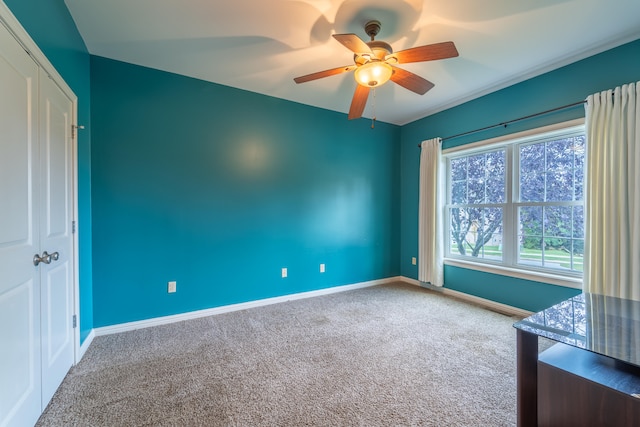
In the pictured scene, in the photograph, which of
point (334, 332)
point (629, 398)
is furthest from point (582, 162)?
point (334, 332)

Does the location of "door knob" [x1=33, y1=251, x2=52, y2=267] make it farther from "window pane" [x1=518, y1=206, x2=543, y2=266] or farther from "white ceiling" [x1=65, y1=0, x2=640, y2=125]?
"window pane" [x1=518, y1=206, x2=543, y2=266]

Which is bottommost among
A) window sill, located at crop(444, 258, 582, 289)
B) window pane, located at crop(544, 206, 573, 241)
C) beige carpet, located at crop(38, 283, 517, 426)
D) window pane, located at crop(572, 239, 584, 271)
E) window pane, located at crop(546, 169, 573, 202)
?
beige carpet, located at crop(38, 283, 517, 426)

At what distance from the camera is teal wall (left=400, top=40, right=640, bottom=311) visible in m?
2.39

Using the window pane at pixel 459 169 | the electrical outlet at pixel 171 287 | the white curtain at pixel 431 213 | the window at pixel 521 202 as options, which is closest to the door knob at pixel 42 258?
the electrical outlet at pixel 171 287

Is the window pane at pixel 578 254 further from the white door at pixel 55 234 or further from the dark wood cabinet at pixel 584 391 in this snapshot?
the white door at pixel 55 234

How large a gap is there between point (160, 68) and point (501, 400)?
4.01 metres

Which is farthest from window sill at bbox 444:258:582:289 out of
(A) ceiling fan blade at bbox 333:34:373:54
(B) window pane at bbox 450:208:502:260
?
(A) ceiling fan blade at bbox 333:34:373:54

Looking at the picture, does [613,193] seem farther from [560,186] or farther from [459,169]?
[459,169]

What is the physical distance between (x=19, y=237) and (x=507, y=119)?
14.0 ft

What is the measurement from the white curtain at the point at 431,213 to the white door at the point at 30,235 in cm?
396

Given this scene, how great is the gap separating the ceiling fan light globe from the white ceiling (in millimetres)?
394

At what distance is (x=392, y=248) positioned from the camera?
4.45 m

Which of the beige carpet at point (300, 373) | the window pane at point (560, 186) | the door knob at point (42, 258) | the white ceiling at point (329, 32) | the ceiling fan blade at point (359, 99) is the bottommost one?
the beige carpet at point (300, 373)

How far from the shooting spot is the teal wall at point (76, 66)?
1472mm
